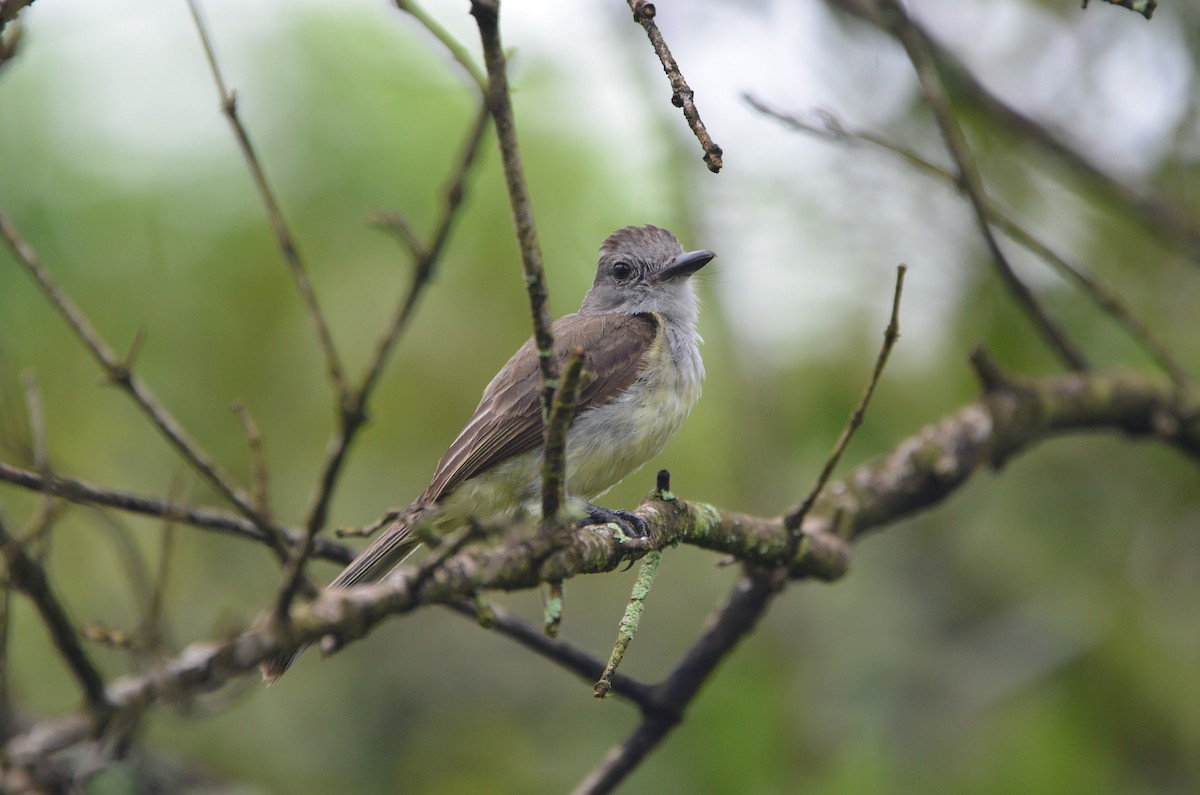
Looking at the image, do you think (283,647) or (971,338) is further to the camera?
(971,338)

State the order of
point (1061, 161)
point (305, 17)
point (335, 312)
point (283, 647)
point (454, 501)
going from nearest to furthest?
point (283, 647) → point (454, 501) → point (1061, 161) → point (335, 312) → point (305, 17)

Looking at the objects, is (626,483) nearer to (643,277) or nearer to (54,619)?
(643,277)

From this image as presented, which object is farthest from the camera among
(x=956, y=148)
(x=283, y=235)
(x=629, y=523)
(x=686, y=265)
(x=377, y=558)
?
(x=686, y=265)

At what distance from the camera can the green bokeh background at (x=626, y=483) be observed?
562 centimetres

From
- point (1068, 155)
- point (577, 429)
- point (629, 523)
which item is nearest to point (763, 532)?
point (629, 523)

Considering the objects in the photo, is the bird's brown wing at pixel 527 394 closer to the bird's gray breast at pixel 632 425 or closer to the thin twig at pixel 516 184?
the bird's gray breast at pixel 632 425

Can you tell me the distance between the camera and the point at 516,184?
1880 mm

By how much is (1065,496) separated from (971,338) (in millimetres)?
1011

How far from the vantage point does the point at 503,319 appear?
266 inches

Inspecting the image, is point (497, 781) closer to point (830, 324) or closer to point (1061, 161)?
point (830, 324)

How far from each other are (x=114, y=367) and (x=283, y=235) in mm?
800

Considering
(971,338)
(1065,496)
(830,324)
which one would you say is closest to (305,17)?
(830,324)

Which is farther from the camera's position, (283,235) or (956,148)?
(956,148)

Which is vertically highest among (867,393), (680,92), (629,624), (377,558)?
(680,92)
